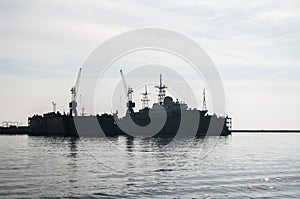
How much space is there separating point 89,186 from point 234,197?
13.9 metres

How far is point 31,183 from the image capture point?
138ft

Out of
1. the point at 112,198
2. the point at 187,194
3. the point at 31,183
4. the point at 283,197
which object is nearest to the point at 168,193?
the point at 187,194

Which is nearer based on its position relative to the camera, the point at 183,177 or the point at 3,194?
the point at 3,194

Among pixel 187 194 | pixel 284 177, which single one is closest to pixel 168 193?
pixel 187 194

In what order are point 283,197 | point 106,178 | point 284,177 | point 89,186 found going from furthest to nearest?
point 284,177 → point 106,178 → point 89,186 → point 283,197

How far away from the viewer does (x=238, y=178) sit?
159ft

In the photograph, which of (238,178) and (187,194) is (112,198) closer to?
(187,194)

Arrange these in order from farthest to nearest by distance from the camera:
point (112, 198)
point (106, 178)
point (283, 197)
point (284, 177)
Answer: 1. point (284, 177)
2. point (106, 178)
3. point (283, 197)
4. point (112, 198)

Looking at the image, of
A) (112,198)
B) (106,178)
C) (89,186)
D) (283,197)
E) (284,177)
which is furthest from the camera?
(284,177)

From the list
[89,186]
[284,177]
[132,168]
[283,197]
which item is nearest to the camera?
[283,197]

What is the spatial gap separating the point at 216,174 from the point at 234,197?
1500 cm

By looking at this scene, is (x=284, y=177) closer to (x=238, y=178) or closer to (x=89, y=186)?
(x=238, y=178)

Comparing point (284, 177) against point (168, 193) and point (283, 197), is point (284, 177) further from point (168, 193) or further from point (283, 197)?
point (168, 193)

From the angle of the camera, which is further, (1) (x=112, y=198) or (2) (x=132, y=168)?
(2) (x=132, y=168)
